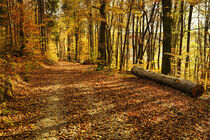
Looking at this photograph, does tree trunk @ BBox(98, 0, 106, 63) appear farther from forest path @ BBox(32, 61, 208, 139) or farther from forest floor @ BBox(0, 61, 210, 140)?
forest floor @ BBox(0, 61, 210, 140)

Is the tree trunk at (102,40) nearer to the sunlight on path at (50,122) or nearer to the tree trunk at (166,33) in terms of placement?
the tree trunk at (166,33)

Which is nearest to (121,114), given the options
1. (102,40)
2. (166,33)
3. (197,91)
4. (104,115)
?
(104,115)

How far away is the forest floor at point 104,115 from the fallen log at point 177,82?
36cm

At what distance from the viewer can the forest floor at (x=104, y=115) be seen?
373cm

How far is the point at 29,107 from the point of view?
5090 mm

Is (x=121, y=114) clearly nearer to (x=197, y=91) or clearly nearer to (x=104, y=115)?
(x=104, y=115)

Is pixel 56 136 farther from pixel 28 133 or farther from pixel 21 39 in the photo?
pixel 21 39

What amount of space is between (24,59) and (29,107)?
9.23 m

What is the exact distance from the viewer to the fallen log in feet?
21.3

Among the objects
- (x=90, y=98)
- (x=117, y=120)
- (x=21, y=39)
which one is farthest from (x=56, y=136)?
(x=21, y=39)

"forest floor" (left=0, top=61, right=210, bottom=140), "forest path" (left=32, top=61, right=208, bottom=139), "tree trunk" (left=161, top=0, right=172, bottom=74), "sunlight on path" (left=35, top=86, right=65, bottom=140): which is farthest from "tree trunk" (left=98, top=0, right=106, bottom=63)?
"sunlight on path" (left=35, top=86, right=65, bottom=140)

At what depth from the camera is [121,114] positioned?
15.7ft

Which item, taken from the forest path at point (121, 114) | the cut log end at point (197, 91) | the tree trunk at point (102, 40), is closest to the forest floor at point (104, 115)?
the forest path at point (121, 114)

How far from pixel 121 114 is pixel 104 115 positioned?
0.62 metres
